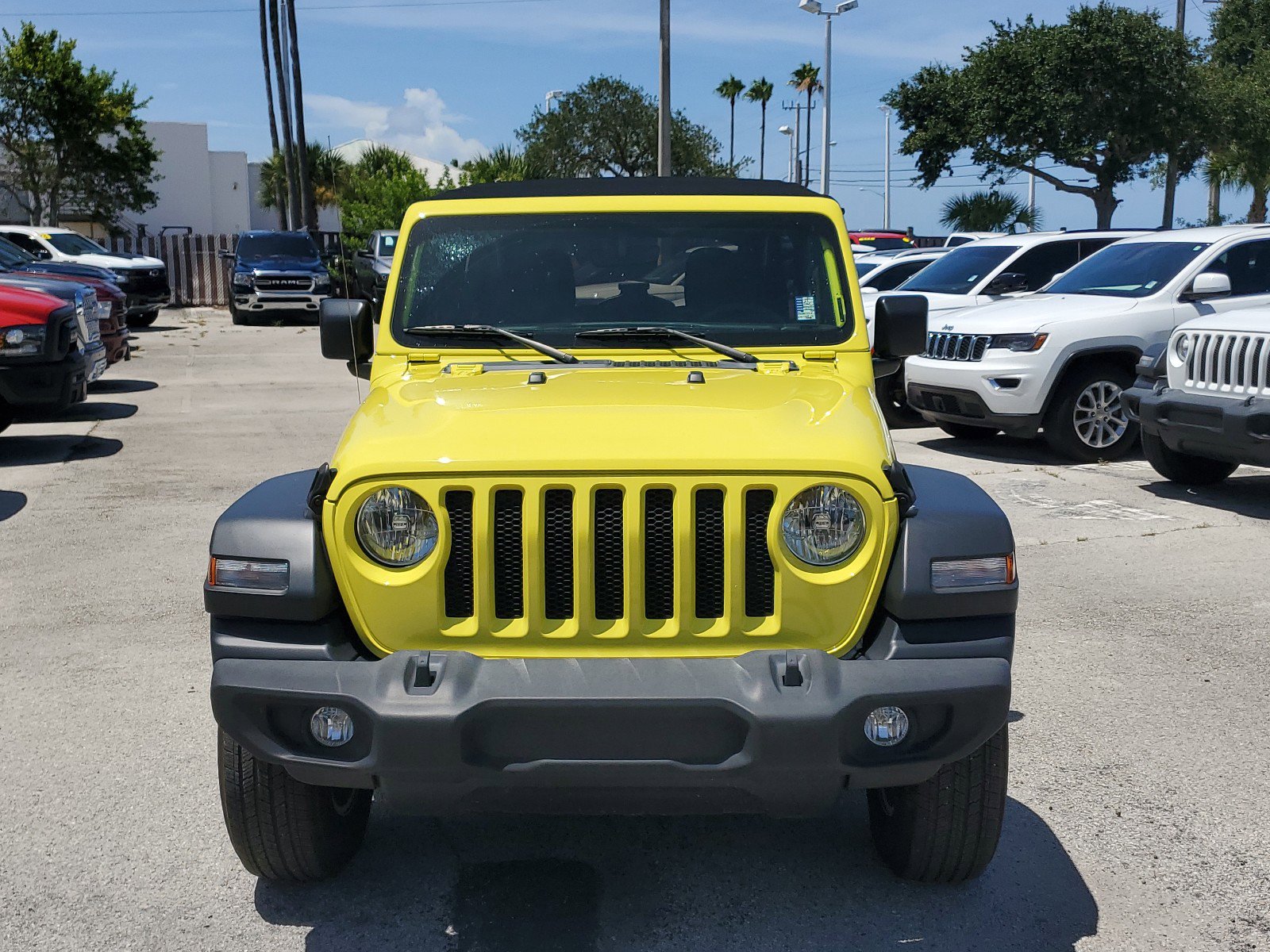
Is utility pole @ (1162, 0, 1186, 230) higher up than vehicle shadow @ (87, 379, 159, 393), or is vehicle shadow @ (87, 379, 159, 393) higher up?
utility pole @ (1162, 0, 1186, 230)

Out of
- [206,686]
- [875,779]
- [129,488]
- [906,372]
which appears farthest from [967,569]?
[906,372]

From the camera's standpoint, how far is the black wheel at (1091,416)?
34.3 ft

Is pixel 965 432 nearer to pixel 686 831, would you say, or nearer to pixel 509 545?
pixel 686 831

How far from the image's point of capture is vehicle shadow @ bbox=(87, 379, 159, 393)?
15672mm

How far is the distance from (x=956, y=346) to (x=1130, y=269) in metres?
1.61

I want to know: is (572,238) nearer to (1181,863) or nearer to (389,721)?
(389,721)

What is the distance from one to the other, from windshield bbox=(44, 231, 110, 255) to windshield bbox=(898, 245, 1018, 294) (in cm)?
→ 1542

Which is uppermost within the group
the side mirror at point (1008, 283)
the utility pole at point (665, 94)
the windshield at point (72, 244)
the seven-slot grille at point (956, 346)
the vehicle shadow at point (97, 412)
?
the utility pole at point (665, 94)

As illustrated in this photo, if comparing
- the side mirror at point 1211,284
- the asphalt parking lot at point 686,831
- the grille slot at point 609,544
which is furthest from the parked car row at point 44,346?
the grille slot at point 609,544

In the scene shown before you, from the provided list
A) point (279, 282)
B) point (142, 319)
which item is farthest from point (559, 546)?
point (142, 319)

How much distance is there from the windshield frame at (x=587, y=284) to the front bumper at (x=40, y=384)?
7155 millimetres

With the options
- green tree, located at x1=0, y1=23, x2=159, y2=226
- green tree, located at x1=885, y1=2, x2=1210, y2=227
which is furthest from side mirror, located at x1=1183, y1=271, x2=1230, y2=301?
green tree, located at x1=0, y1=23, x2=159, y2=226

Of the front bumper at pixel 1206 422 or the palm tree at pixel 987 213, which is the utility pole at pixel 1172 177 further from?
the front bumper at pixel 1206 422

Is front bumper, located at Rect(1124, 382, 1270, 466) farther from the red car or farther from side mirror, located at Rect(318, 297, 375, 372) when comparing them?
the red car
